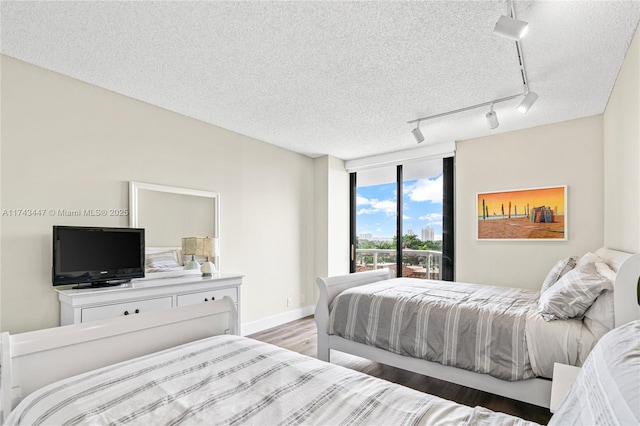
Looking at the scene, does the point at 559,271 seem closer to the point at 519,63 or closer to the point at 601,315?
the point at 601,315

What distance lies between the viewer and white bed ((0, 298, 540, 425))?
1.02 meters

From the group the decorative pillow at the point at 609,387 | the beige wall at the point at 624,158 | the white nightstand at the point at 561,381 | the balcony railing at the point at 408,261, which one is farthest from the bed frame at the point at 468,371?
the balcony railing at the point at 408,261

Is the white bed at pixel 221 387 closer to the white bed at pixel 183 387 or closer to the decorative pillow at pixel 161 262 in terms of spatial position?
the white bed at pixel 183 387

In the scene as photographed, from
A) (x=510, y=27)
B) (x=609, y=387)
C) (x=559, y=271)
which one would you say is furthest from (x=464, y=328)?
(x=510, y=27)

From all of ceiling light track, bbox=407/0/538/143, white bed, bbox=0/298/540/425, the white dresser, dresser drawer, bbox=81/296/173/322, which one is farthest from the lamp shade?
ceiling light track, bbox=407/0/538/143

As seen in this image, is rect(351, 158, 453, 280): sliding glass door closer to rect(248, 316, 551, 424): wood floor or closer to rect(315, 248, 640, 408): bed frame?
rect(315, 248, 640, 408): bed frame

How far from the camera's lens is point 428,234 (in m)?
4.64

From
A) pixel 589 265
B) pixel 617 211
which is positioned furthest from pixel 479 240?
pixel 589 265

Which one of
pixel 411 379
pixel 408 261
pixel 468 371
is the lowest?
pixel 411 379

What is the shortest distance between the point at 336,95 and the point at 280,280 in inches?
105

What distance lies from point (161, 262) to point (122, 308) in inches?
27.6

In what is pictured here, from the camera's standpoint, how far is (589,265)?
218 cm

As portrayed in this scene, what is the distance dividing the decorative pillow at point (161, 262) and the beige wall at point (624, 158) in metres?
3.62

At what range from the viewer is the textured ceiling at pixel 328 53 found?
183cm
